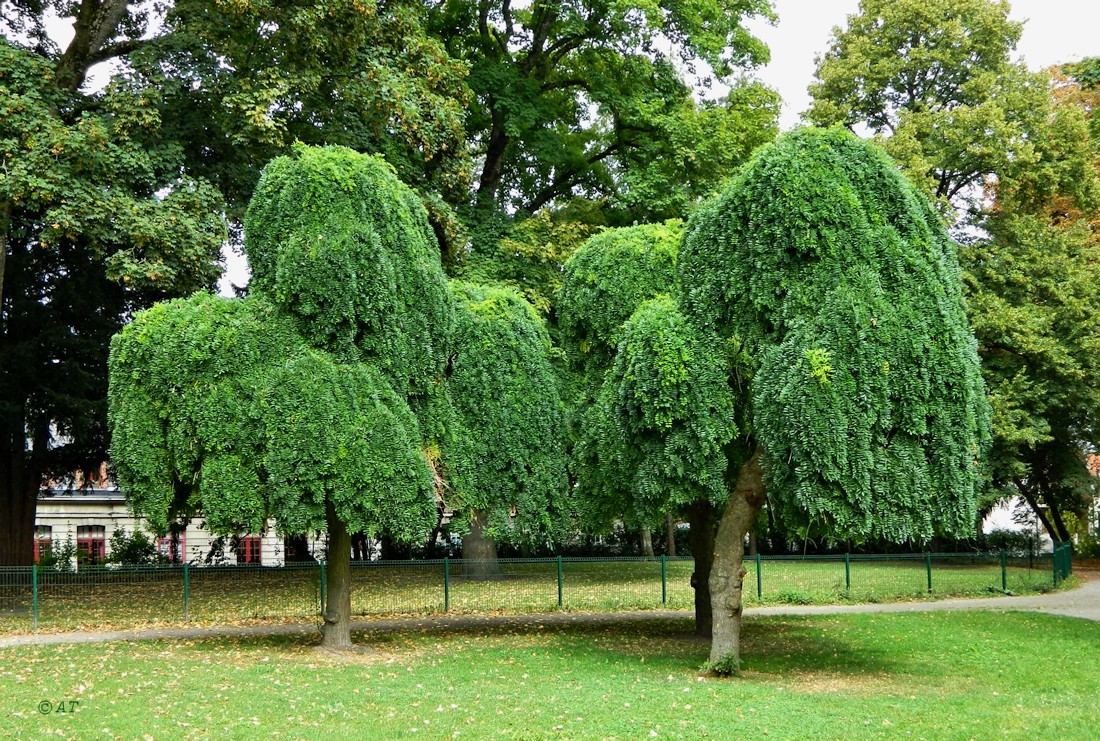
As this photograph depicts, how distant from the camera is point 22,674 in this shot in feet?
39.9

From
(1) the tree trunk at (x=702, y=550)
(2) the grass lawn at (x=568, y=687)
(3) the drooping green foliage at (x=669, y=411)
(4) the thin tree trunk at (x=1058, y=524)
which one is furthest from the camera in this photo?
(4) the thin tree trunk at (x=1058, y=524)

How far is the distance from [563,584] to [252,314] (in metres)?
11.5

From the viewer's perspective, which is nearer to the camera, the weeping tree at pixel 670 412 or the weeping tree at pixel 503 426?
the weeping tree at pixel 670 412

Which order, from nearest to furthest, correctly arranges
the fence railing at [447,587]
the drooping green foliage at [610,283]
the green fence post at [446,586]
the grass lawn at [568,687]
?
the grass lawn at [568,687] < the drooping green foliage at [610,283] < the fence railing at [447,587] < the green fence post at [446,586]

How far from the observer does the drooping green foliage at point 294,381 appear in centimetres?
1266

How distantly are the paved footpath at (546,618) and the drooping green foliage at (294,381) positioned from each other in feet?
13.4

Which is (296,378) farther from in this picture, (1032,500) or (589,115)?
(1032,500)

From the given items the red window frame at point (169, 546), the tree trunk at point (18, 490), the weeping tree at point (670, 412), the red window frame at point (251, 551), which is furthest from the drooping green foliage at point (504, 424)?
the red window frame at point (169, 546)

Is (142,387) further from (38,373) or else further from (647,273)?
(38,373)

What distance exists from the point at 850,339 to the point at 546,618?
34.3 feet

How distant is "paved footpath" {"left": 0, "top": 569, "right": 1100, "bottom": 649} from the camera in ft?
53.2

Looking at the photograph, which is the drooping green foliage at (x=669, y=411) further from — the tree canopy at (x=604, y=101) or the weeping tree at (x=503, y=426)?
the tree canopy at (x=604, y=101)

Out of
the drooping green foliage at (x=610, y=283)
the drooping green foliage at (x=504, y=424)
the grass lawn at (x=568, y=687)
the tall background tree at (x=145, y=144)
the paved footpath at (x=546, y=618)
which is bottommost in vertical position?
the paved footpath at (x=546, y=618)

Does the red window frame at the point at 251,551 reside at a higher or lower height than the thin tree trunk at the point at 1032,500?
lower
